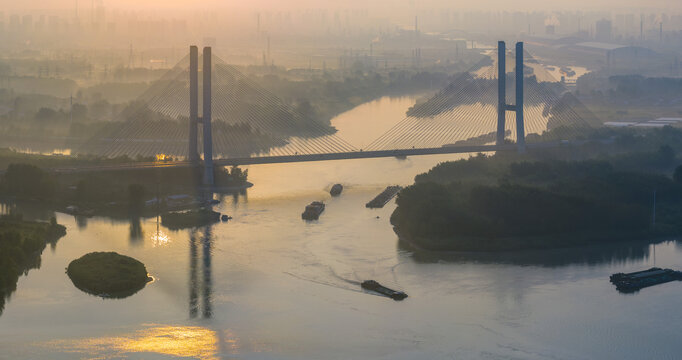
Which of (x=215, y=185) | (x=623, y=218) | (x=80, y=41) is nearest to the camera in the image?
(x=623, y=218)

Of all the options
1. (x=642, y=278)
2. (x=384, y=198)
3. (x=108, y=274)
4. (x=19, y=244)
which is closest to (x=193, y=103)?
(x=384, y=198)

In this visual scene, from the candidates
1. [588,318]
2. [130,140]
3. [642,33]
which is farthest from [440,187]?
[642,33]

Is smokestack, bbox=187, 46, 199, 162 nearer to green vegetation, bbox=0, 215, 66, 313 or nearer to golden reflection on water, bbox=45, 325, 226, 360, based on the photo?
green vegetation, bbox=0, 215, 66, 313

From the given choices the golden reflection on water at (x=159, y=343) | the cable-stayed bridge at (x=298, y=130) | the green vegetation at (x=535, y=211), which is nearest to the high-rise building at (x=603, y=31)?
the cable-stayed bridge at (x=298, y=130)

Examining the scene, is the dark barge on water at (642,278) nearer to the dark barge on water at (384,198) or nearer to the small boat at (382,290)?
the small boat at (382,290)

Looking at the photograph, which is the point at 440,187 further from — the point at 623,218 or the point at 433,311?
the point at 433,311

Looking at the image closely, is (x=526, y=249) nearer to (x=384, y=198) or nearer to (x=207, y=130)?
(x=384, y=198)
